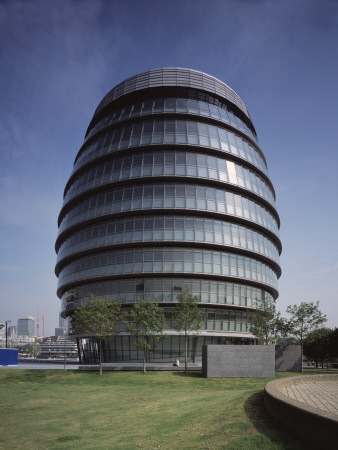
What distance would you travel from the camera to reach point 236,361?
118 ft

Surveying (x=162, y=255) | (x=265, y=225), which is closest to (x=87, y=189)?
(x=162, y=255)

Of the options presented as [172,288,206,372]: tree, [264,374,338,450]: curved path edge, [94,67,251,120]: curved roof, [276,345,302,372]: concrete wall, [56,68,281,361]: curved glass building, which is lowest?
[276,345,302,372]: concrete wall

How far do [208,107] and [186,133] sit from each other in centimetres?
767

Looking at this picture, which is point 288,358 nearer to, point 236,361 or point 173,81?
point 236,361

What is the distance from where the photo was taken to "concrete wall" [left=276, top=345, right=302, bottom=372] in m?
45.9

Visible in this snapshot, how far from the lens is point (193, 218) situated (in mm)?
55594

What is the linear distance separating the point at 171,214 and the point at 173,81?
77.4ft

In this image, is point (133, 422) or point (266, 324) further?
point (266, 324)

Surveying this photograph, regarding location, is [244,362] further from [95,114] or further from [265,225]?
[95,114]

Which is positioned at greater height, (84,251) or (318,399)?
(84,251)

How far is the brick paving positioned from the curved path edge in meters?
1.36

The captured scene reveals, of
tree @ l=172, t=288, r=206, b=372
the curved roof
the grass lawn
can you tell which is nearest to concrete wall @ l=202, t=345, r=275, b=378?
tree @ l=172, t=288, r=206, b=372

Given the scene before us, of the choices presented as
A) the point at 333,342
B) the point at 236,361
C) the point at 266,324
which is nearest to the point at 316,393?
the point at 236,361

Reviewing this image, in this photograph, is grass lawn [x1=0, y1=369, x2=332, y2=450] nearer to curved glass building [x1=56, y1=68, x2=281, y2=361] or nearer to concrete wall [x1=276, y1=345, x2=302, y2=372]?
concrete wall [x1=276, y1=345, x2=302, y2=372]
